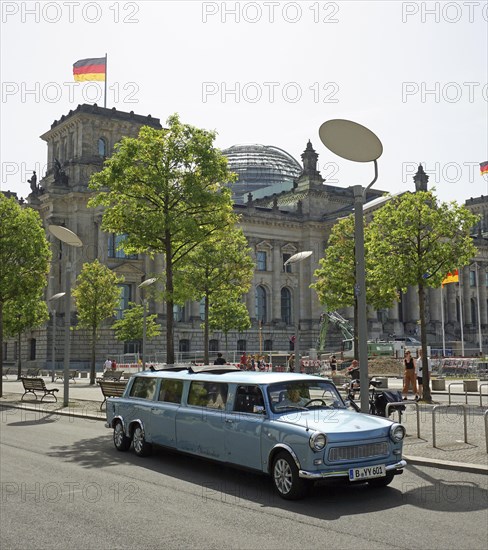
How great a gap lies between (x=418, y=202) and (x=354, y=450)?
18025mm

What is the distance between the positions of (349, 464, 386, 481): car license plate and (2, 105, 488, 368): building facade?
38.2m

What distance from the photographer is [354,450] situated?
9297 millimetres

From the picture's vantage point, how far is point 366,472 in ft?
30.5

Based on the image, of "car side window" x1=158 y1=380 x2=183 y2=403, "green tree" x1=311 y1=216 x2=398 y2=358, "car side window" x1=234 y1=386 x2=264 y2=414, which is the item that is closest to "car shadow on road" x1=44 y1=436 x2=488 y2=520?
"car side window" x1=234 y1=386 x2=264 y2=414

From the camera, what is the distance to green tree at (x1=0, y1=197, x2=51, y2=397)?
31422 mm

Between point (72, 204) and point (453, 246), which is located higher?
point (72, 204)

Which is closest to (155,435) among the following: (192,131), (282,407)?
(282,407)

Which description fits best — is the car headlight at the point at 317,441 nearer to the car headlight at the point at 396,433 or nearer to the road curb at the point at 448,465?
the car headlight at the point at 396,433

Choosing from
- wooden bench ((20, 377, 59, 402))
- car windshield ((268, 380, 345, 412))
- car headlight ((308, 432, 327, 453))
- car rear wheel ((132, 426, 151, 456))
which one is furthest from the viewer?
wooden bench ((20, 377, 59, 402))

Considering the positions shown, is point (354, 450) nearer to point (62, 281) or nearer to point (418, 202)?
point (418, 202)

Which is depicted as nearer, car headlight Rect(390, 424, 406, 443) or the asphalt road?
the asphalt road

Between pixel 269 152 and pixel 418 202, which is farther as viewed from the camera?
pixel 269 152

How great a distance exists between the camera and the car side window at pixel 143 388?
13.2 meters

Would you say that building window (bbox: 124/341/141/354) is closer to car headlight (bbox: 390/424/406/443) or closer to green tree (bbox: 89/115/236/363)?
green tree (bbox: 89/115/236/363)
